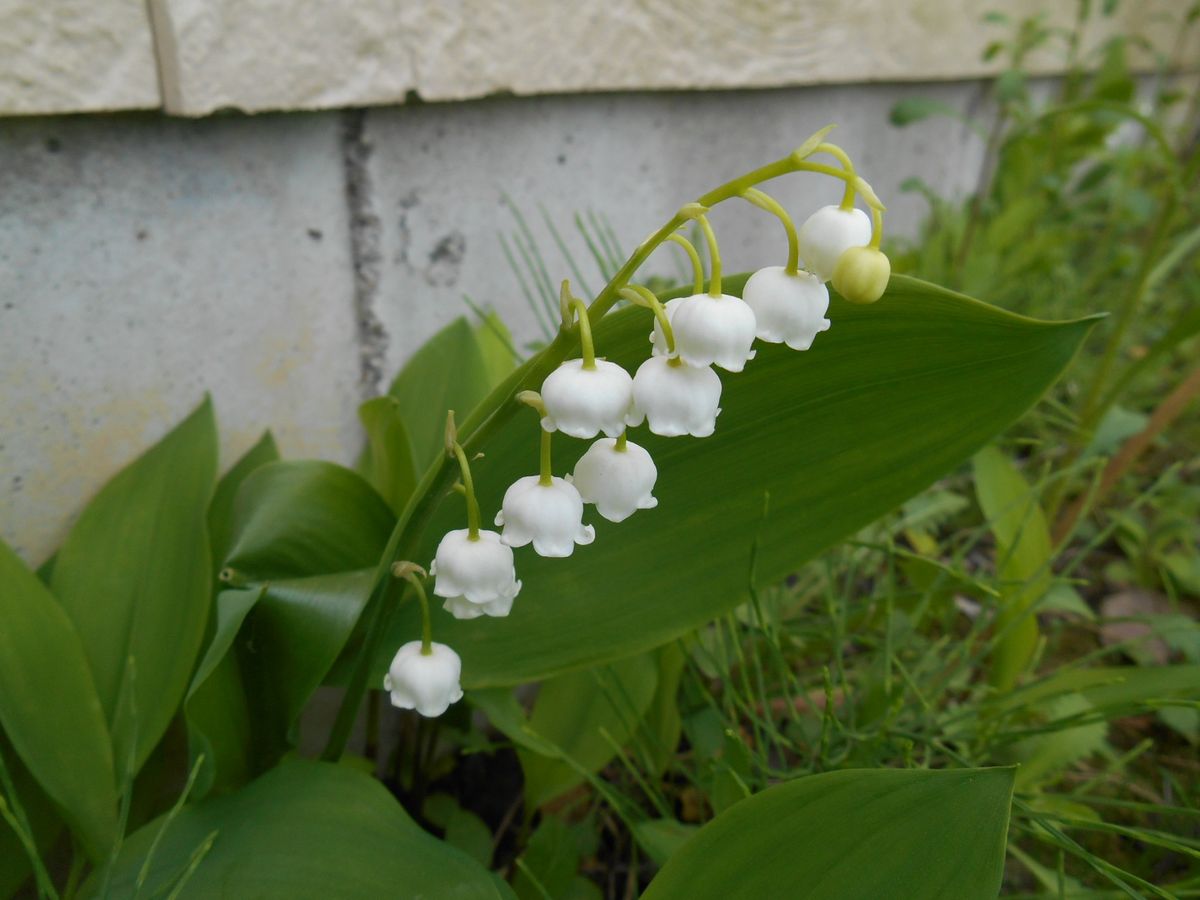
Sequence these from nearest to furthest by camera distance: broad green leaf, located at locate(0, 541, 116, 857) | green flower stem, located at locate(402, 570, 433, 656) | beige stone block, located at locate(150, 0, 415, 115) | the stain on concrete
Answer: green flower stem, located at locate(402, 570, 433, 656)
broad green leaf, located at locate(0, 541, 116, 857)
beige stone block, located at locate(150, 0, 415, 115)
the stain on concrete

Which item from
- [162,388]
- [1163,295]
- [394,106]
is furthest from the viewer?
[1163,295]

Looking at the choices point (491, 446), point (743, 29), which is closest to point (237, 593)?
point (491, 446)

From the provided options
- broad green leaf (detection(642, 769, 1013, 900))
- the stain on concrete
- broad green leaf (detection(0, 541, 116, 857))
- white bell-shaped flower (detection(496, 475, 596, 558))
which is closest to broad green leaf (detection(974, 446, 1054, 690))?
broad green leaf (detection(642, 769, 1013, 900))

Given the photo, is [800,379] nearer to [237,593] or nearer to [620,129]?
[237,593]

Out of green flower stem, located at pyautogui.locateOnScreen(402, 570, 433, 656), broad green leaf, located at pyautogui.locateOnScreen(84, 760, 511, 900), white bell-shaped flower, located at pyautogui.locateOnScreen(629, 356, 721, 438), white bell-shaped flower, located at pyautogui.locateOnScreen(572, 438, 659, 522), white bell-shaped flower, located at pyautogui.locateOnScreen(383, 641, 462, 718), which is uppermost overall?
white bell-shaped flower, located at pyautogui.locateOnScreen(629, 356, 721, 438)

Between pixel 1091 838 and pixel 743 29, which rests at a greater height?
pixel 743 29

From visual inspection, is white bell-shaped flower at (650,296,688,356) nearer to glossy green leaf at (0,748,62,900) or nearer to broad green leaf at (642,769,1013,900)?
broad green leaf at (642,769,1013,900)

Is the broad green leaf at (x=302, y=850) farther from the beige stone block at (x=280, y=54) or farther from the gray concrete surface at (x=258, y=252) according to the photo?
the beige stone block at (x=280, y=54)
